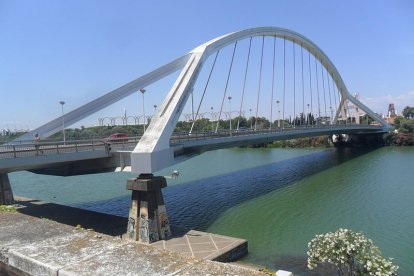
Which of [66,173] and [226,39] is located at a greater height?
[226,39]

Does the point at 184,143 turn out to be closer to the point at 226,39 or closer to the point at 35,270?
the point at 226,39

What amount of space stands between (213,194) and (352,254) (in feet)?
58.9

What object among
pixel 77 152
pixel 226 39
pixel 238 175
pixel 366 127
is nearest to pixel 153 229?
pixel 77 152

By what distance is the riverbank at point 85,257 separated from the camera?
3184mm

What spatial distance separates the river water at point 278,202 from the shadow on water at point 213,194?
55 millimetres

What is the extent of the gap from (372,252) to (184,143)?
13.8 metres

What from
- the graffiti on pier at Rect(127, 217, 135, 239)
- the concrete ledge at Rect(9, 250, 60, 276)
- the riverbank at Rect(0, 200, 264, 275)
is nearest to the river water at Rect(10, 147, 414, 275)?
the graffiti on pier at Rect(127, 217, 135, 239)

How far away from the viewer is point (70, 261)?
3.27 metres

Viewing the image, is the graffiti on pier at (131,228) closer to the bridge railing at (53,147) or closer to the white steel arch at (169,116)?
the white steel arch at (169,116)

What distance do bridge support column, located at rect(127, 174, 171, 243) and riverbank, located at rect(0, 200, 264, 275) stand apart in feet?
36.8

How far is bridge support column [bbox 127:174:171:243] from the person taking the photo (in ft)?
50.1

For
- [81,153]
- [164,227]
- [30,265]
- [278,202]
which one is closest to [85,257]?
[30,265]

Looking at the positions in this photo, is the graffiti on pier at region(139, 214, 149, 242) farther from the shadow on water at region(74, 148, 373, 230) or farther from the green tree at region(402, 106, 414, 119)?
the green tree at region(402, 106, 414, 119)

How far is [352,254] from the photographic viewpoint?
31.0ft
